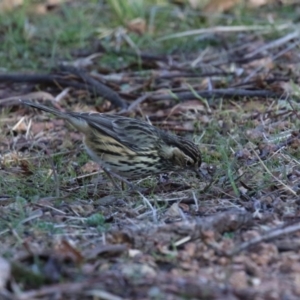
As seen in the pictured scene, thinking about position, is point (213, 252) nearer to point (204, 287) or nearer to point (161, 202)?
point (204, 287)

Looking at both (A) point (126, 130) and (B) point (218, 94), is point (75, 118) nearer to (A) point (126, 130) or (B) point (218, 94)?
(A) point (126, 130)

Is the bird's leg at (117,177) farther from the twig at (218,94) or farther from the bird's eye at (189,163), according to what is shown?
the twig at (218,94)

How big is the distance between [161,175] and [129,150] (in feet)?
1.39

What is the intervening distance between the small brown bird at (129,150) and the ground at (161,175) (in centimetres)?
13

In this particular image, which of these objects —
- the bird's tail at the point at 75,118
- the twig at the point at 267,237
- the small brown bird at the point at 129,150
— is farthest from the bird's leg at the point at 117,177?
the twig at the point at 267,237

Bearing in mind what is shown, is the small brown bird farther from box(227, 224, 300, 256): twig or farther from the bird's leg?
box(227, 224, 300, 256): twig

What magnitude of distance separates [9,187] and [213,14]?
16.9 ft

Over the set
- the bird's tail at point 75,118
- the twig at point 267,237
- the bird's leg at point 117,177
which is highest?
the twig at point 267,237

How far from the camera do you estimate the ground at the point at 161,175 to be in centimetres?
423

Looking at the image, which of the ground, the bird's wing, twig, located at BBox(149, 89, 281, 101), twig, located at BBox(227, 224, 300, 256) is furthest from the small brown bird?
twig, located at BBox(149, 89, 281, 101)

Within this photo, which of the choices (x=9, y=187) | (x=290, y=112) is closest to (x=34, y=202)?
(x=9, y=187)

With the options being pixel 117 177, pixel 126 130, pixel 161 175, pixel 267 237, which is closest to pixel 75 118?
pixel 126 130

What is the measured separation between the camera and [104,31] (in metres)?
10.3

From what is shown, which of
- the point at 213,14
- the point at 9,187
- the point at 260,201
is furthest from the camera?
the point at 213,14
